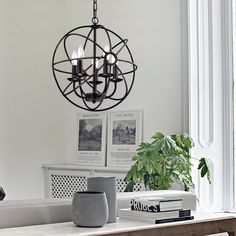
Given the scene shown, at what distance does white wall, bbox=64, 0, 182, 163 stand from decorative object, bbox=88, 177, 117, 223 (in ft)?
6.03

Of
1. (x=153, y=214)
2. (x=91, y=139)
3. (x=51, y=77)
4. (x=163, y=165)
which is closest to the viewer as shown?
(x=153, y=214)

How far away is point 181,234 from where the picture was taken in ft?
7.12

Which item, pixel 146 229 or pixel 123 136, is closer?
pixel 146 229

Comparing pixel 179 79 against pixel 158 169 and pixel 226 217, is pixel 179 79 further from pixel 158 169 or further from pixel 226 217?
pixel 226 217

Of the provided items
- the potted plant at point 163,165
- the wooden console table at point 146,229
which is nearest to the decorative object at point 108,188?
the wooden console table at point 146,229

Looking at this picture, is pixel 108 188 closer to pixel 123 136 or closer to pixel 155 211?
pixel 155 211

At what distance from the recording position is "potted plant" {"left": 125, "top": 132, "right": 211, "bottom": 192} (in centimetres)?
346

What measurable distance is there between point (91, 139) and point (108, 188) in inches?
100

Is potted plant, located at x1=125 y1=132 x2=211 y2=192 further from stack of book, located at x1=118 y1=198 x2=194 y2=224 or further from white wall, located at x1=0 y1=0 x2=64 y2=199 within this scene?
white wall, located at x1=0 y1=0 x2=64 y2=199

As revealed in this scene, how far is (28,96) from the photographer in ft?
15.8

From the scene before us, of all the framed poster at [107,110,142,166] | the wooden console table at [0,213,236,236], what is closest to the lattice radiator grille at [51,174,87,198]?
the framed poster at [107,110,142,166]

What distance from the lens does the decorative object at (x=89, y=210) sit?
78.7 inches

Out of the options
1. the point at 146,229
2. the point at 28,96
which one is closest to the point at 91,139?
the point at 28,96

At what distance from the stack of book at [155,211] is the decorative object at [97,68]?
736 millimetres
